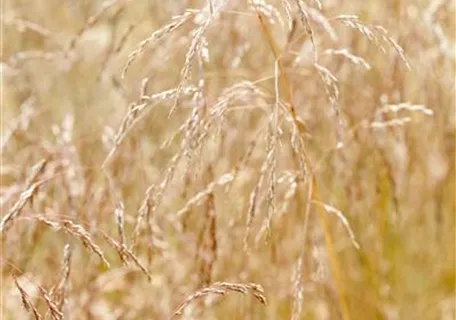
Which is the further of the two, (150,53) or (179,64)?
(150,53)

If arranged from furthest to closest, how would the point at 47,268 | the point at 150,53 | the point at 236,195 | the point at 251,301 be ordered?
1. the point at 150,53
2. the point at 236,195
3. the point at 47,268
4. the point at 251,301

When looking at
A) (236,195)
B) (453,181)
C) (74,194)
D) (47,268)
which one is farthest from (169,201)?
(453,181)

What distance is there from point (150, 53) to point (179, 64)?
339 millimetres

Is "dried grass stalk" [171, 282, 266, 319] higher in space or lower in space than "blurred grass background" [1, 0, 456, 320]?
higher

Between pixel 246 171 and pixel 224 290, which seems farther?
pixel 246 171

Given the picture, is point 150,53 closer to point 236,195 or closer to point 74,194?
point 236,195

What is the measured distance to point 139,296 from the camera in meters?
2.23

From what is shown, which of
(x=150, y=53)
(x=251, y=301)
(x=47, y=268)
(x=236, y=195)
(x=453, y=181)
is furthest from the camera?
(x=150, y=53)

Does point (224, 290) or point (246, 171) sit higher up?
point (224, 290)

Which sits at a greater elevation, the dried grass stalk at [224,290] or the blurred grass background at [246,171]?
the dried grass stalk at [224,290]

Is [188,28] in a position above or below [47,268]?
above

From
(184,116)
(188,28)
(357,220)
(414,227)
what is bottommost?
(414,227)

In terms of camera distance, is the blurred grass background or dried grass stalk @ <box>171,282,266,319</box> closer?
dried grass stalk @ <box>171,282,266,319</box>

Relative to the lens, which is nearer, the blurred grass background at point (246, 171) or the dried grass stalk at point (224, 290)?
the dried grass stalk at point (224, 290)
